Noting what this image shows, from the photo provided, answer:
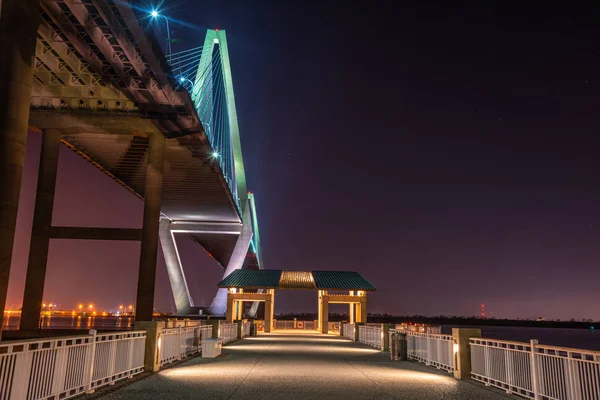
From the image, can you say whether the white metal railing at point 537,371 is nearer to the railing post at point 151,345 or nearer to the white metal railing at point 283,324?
the railing post at point 151,345

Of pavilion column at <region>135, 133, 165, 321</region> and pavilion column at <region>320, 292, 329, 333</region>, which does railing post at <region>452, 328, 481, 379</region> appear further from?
pavilion column at <region>320, 292, 329, 333</region>

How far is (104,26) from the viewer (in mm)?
18891

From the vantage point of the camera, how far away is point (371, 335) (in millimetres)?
28109

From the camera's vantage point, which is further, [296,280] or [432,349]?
[296,280]

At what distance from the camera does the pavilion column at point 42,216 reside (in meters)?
30.1

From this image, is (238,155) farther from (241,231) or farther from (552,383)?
(552,383)

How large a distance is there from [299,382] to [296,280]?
1522 inches

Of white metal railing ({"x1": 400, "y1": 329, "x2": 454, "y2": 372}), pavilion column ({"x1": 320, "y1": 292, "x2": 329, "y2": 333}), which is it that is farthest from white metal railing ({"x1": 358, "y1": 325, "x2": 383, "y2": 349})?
pavilion column ({"x1": 320, "y1": 292, "x2": 329, "y2": 333})

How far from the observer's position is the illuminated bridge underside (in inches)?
744

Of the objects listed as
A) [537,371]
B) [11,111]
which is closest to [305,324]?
[537,371]

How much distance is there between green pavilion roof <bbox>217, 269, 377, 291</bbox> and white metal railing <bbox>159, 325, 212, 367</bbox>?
26206mm

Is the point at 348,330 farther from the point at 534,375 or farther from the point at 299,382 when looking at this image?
the point at 534,375

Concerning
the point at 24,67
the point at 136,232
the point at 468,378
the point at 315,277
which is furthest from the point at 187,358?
the point at 315,277

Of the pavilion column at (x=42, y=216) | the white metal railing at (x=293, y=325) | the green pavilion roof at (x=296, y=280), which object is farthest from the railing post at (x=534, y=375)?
the white metal railing at (x=293, y=325)
